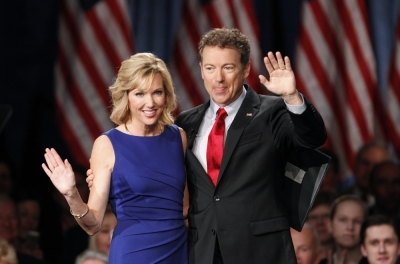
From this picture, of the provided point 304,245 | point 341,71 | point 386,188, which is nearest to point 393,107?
point 341,71

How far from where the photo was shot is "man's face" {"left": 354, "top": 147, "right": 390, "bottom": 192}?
656cm

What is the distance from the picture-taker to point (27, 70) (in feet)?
22.3

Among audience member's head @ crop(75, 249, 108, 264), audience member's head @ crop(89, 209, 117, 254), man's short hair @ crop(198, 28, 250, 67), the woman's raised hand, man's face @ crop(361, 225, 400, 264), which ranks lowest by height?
man's face @ crop(361, 225, 400, 264)

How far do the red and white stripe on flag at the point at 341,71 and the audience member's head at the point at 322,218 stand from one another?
1242 millimetres

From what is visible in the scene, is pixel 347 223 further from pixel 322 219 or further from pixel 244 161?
pixel 244 161

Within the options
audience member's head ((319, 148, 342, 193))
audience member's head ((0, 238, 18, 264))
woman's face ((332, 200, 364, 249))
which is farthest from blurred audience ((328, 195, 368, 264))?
audience member's head ((0, 238, 18, 264))

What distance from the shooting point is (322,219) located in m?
5.91

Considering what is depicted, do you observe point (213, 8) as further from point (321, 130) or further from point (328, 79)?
point (321, 130)

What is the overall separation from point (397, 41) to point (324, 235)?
6.31ft

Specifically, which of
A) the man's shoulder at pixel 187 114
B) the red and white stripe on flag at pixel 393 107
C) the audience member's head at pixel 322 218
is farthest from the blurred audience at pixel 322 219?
the man's shoulder at pixel 187 114

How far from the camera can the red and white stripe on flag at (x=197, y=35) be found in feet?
23.0

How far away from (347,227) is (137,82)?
88.9 inches

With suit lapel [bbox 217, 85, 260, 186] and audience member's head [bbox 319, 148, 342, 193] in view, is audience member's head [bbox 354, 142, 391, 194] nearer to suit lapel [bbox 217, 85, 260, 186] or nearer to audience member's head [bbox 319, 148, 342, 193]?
audience member's head [bbox 319, 148, 342, 193]

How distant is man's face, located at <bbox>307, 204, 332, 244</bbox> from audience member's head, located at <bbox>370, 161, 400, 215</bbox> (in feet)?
1.22
